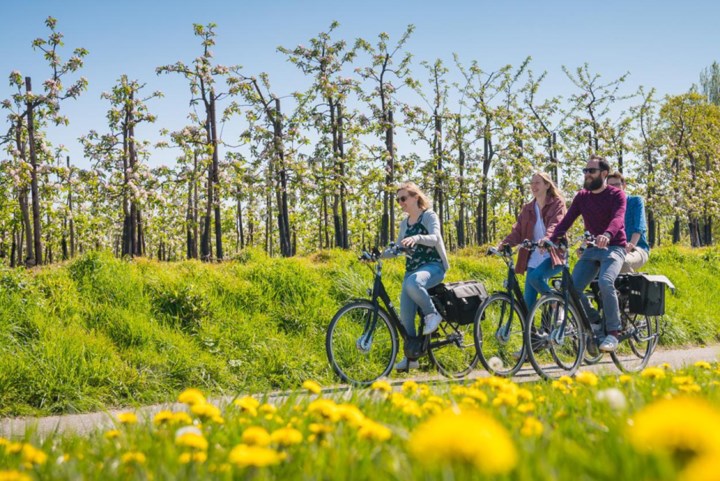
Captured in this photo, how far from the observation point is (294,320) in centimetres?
816

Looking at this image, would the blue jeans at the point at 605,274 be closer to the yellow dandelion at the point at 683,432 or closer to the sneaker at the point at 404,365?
the sneaker at the point at 404,365

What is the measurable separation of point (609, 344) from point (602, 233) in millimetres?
1243

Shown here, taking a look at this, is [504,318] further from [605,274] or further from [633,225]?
[633,225]

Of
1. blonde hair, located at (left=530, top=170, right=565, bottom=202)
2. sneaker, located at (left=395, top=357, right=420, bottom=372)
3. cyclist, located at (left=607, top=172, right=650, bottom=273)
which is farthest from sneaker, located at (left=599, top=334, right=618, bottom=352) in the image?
sneaker, located at (left=395, top=357, right=420, bottom=372)

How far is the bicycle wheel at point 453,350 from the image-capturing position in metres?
7.09

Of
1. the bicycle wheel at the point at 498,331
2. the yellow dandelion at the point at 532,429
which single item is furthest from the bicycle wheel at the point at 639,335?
the yellow dandelion at the point at 532,429

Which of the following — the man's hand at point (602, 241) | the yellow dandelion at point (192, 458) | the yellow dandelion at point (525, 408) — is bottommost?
the yellow dandelion at point (525, 408)

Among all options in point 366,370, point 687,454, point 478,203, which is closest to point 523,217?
point 366,370

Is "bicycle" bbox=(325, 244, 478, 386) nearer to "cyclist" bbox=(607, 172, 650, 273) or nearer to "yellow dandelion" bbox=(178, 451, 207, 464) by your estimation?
"cyclist" bbox=(607, 172, 650, 273)

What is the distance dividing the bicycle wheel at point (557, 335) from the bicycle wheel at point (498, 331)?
9.4 inches

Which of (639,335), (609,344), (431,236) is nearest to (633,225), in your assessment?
(639,335)

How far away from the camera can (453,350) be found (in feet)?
25.3

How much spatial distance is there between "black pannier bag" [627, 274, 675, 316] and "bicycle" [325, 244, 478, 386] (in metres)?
2.18

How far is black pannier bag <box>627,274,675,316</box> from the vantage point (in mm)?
7676
